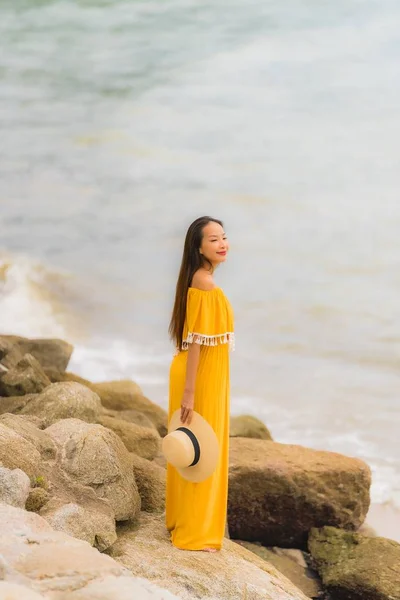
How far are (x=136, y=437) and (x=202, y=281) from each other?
6.81ft

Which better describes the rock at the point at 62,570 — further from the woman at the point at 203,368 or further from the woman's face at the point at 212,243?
the woman's face at the point at 212,243

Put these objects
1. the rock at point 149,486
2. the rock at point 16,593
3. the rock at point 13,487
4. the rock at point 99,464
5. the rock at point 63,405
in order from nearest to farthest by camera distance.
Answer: the rock at point 16,593 < the rock at point 13,487 < the rock at point 99,464 < the rock at point 149,486 < the rock at point 63,405

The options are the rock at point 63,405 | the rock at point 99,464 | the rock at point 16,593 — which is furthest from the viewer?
the rock at point 63,405

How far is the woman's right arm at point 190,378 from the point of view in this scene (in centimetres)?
448

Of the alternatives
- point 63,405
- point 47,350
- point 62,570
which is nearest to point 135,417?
point 47,350

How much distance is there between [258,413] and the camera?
37.5 ft

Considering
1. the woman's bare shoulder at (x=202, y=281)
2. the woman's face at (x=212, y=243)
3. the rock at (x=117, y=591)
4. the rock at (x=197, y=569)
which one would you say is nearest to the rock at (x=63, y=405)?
the rock at (x=197, y=569)

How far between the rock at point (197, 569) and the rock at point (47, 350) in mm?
3781

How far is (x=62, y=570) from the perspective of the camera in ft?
10.5

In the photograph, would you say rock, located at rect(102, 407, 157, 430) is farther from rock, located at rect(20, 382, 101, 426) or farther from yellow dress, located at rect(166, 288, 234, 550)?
yellow dress, located at rect(166, 288, 234, 550)

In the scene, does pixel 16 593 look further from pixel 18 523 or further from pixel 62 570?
pixel 18 523

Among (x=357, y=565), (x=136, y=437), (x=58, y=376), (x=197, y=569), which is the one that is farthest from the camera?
(x=58, y=376)

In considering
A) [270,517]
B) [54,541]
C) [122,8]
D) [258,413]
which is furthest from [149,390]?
[54,541]

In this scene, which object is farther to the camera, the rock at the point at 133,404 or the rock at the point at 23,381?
the rock at the point at 133,404
